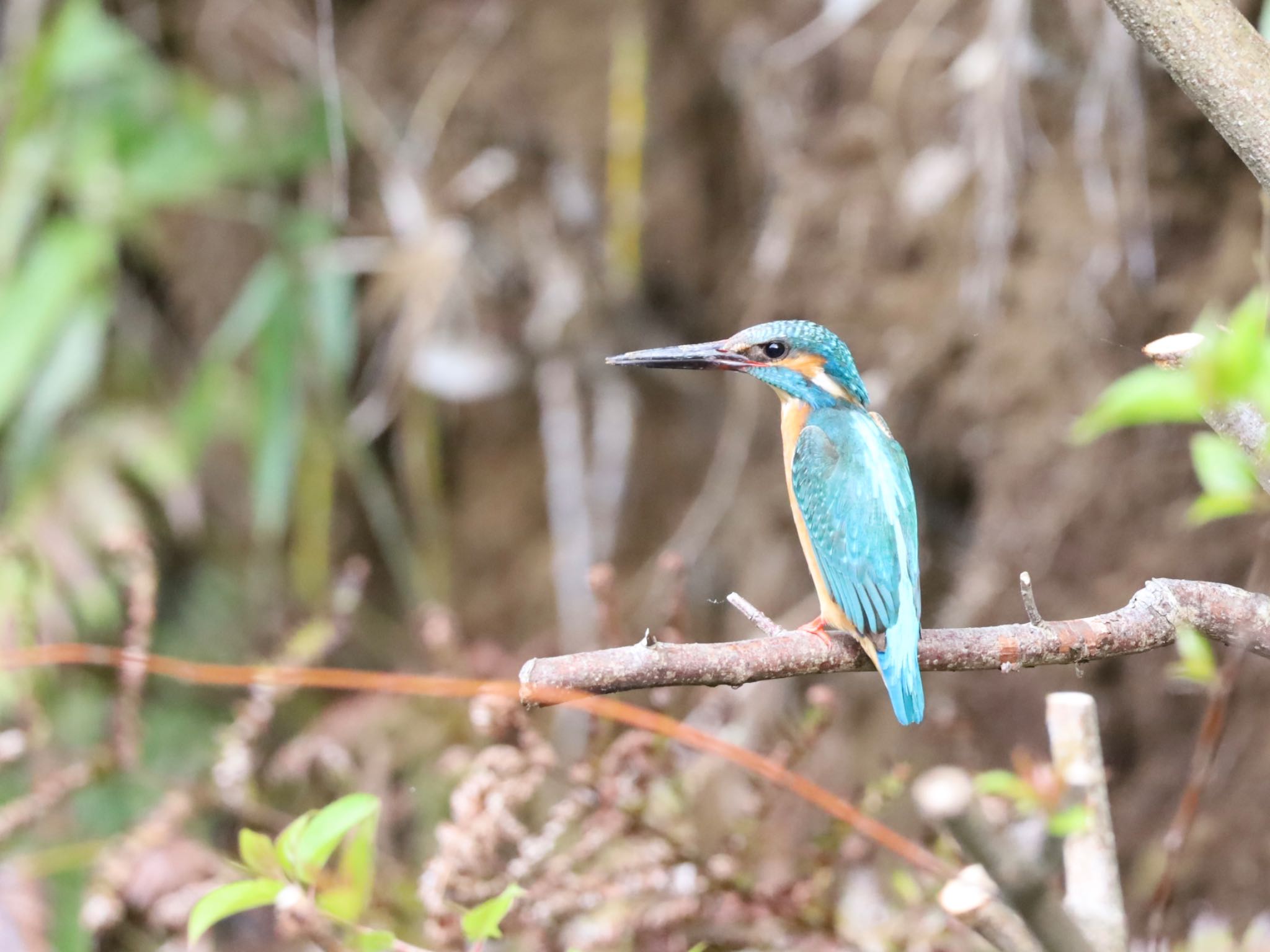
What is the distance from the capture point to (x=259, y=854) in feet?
3.06

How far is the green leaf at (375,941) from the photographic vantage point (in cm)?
88

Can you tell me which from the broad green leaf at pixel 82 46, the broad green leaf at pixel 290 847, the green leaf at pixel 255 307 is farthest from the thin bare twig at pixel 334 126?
the broad green leaf at pixel 290 847

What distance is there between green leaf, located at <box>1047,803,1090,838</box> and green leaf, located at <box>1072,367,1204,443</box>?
13.3 inches

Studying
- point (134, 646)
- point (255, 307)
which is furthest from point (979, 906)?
point (255, 307)

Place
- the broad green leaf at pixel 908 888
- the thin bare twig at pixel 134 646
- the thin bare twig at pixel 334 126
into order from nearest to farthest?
the broad green leaf at pixel 908 888 < the thin bare twig at pixel 134 646 < the thin bare twig at pixel 334 126

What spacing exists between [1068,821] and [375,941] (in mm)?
553

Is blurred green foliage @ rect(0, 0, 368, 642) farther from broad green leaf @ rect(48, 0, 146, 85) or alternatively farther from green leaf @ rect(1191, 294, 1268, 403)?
green leaf @ rect(1191, 294, 1268, 403)

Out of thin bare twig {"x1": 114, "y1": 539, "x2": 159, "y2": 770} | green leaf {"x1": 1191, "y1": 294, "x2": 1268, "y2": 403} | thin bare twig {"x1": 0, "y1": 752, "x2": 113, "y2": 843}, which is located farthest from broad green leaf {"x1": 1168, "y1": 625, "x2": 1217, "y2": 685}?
thin bare twig {"x1": 0, "y1": 752, "x2": 113, "y2": 843}

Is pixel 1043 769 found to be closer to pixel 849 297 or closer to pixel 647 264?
pixel 849 297

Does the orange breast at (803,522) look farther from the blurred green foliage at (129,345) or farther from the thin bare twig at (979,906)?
the blurred green foliage at (129,345)

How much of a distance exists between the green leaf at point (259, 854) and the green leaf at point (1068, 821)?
61cm

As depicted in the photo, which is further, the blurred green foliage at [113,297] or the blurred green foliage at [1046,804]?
the blurred green foliage at [113,297]

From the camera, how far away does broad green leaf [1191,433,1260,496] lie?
2.84 feet

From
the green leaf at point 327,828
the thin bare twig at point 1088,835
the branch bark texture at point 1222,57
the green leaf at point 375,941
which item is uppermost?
the branch bark texture at point 1222,57
